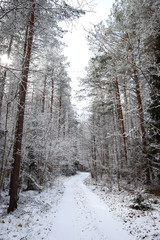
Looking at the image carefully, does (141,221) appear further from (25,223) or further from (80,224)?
(25,223)

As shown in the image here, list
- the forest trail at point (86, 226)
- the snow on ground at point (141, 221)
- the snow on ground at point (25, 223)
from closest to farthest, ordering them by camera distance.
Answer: the snow on ground at point (141, 221) → the snow on ground at point (25, 223) → the forest trail at point (86, 226)

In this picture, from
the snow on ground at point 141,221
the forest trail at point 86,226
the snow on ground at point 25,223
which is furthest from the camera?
the forest trail at point 86,226

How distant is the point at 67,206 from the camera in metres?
6.71

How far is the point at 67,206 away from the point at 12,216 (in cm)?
285

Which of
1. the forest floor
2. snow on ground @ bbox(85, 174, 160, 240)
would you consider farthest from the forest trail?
snow on ground @ bbox(85, 174, 160, 240)

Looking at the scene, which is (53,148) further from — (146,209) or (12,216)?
(146,209)

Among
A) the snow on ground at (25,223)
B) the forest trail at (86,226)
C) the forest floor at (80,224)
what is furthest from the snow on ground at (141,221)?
the snow on ground at (25,223)

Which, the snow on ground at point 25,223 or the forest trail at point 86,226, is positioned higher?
the snow on ground at point 25,223

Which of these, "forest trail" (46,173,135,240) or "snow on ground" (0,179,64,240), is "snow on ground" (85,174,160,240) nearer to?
"forest trail" (46,173,135,240)

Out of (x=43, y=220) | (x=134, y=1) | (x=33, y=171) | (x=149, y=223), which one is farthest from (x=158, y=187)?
(x=134, y=1)

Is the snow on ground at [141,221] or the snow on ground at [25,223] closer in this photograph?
the snow on ground at [141,221]

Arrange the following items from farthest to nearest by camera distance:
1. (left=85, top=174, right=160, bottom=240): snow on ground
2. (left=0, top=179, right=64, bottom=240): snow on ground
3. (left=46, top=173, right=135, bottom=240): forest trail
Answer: (left=46, top=173, right=135, bottom=240): forest trail
(left=0, top=179, right=64, bottom=240): snow on ground
(left=85, top=174, right=160, bottom=240): snow on ground

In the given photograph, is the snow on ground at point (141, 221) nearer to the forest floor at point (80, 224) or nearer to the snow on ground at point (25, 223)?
the forest floor at point (80, 224)

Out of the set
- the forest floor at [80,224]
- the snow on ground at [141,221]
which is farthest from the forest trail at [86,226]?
the snow on ground at [141,221]
